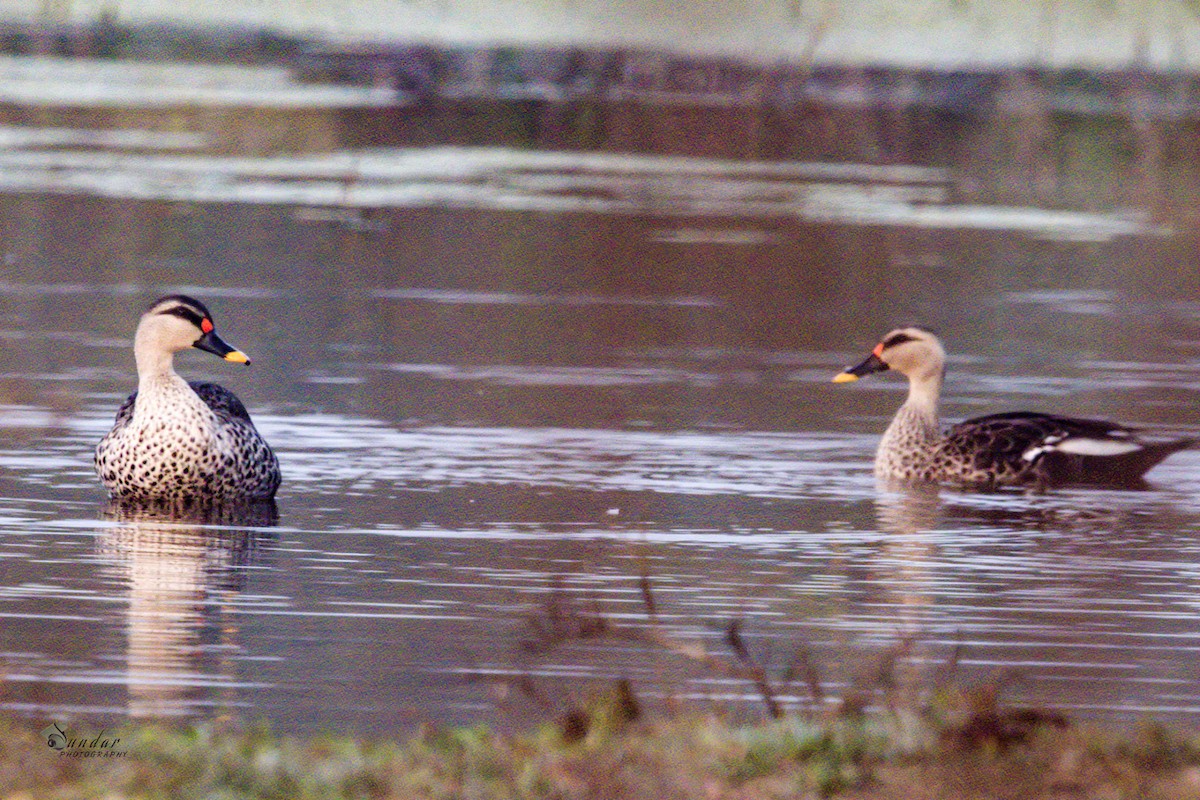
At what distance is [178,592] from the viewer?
9.87 metres

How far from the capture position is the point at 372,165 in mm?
33531

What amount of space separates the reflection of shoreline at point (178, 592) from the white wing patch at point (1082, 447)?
3.74 m

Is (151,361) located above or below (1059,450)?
above

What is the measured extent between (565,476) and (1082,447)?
2.43m

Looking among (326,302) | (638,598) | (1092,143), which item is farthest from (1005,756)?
(1092,143)

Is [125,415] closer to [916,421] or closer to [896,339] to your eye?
[916,421]

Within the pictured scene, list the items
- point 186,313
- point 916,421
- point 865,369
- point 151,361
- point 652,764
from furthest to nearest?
1. point 865,369
2. point 916,421
3. point 186,313
4. point 151,361
5. point 652,764

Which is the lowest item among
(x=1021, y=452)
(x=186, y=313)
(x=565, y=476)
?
(x=565, y=476)

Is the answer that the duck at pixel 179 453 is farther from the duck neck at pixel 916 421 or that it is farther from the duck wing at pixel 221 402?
the duck neck at pixel 916 421

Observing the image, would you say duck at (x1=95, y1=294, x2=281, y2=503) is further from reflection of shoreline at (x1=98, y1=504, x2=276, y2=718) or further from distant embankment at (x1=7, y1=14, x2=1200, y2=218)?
distant embankment at (x1=7, y1=14, x2=1200, y2=218)

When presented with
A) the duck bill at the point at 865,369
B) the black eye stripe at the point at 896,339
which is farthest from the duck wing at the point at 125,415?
the black eye stripe at the point at 896,339

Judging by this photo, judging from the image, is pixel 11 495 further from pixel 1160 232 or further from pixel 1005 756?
pixel 1160 232

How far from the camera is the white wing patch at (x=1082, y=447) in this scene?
44.4 ft

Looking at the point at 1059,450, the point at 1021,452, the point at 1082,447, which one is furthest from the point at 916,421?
the point at 1082,447
